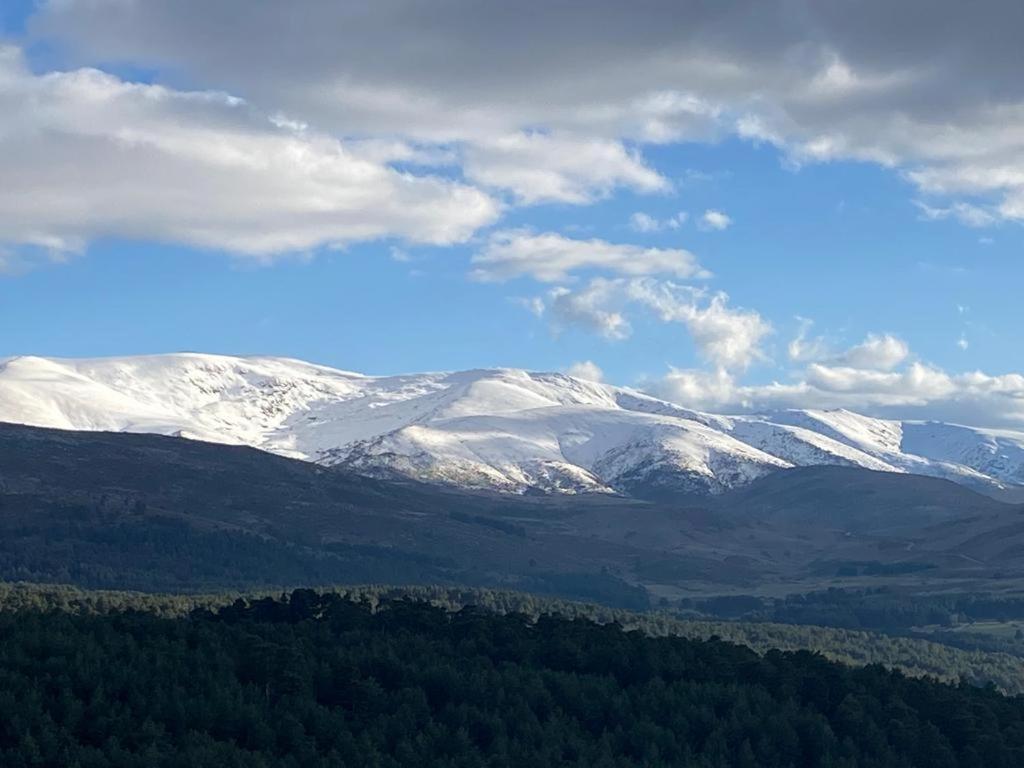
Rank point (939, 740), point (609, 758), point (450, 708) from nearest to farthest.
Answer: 1. point (609, 758)
2. point (450, 708)
3. point (939, 740)

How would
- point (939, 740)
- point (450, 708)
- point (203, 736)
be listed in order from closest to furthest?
point (203, 736) < point (450, 708) < point (939, 740)

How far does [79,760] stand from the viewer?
148 meters

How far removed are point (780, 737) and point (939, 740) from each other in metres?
18.2

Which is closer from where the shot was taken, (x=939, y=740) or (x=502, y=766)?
(x=502, y=766)


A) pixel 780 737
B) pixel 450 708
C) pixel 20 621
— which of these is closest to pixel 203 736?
pixel 450 708

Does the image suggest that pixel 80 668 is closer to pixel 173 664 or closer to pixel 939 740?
pixel 173 664

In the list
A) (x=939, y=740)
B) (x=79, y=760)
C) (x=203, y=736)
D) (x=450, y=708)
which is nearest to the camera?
(x=79, y=760)

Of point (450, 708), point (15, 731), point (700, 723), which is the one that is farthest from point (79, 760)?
point (700, 723)

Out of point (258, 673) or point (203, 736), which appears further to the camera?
point (258, 673)

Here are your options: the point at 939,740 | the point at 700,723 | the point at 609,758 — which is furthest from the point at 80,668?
the point at 939,740

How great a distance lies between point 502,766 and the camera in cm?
16675

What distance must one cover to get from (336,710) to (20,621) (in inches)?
1729

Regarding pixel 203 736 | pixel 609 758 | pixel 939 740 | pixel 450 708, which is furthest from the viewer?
pixel 939 740

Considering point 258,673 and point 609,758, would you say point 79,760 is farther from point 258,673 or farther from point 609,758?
point 609,758
